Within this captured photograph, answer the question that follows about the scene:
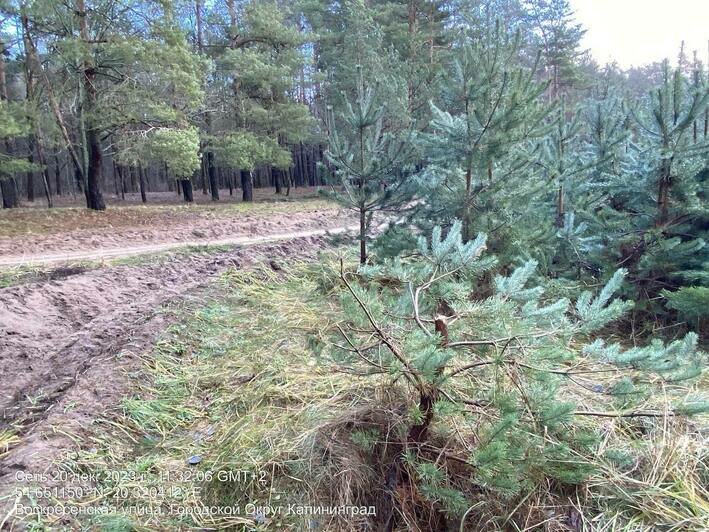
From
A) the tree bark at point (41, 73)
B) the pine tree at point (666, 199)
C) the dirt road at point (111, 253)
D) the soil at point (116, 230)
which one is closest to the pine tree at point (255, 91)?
the tree bark at point (41, 73)

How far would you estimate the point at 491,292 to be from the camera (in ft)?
18.1

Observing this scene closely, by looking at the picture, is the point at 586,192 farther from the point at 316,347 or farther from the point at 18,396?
the point at 18,396

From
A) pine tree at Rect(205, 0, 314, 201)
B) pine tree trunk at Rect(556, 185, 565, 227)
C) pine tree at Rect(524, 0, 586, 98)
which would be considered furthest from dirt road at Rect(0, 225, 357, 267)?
pine tree at Rect(524, 0, 586, 98)

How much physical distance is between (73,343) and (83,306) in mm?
1135

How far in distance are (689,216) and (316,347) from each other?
16.8ft

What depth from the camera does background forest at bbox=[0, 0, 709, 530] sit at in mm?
2279

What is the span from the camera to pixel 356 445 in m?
2.66

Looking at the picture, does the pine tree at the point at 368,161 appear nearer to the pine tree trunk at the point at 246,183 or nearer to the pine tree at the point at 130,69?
the pine tree at the point at 130,69

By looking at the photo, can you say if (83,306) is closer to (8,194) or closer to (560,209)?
(560,209)

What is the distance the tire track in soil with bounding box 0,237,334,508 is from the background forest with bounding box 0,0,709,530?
1087mm

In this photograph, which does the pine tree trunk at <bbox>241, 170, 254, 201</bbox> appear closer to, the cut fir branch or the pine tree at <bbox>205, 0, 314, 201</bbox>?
the pine tree at <bbox>205, 0, 314, 201</bbox>

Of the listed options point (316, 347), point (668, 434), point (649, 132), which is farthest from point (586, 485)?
point (649, 132)

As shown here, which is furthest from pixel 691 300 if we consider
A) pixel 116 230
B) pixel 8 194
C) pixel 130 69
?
pixel 8 194

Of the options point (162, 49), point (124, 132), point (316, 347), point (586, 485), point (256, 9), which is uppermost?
point (256, 9)
